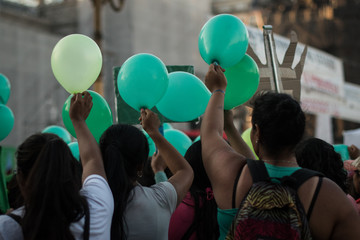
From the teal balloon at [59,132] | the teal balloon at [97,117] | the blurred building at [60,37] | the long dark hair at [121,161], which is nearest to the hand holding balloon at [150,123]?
the long dark hair at [121,161]

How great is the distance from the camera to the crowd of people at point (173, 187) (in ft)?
4.95

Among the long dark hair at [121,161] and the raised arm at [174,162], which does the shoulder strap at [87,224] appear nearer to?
the long dark hair at [121,161]

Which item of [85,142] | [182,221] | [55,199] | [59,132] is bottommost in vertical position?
[182,221]

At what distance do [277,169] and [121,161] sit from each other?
2.11ft

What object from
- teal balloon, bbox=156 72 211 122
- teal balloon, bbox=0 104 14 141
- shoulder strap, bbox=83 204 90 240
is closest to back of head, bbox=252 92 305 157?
shoulder strap, bbox=83 204 90 240

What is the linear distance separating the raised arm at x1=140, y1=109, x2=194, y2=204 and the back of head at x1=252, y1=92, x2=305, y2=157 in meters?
0.44

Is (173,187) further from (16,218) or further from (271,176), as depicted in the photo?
(16,218)

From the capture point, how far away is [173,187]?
191cm

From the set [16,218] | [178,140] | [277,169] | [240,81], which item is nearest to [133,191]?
[16,218]

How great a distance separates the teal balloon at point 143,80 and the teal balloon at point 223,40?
273 millimetres

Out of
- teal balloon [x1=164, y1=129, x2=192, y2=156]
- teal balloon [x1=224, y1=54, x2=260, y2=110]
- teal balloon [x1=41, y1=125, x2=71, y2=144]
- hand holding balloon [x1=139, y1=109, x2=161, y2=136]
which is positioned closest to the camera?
hand holding balloon [x1=139, y1=109, x2=161, y2=136]

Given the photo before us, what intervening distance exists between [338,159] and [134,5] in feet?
46.9

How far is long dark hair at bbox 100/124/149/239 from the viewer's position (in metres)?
1.79

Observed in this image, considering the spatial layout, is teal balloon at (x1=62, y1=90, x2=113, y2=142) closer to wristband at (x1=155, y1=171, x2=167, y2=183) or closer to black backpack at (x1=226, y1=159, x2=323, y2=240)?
wristband at (x1=155, y1=171, x2=167, y2=183)
